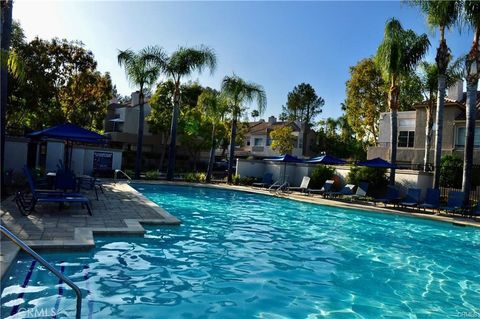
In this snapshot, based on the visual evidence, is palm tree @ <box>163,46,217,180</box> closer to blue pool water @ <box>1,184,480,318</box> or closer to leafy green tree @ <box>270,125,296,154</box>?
blue pool water @ <box>1,184,480,318</box>

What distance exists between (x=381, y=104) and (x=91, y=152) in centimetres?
2823

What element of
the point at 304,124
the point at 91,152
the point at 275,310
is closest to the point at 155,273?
the point at 275,310

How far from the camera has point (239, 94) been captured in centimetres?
2850

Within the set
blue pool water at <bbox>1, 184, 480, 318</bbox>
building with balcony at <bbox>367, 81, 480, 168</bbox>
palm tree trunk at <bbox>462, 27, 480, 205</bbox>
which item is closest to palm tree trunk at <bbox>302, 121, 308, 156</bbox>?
building with balcony at <bbox>367, 81, 480, 168</bbox>

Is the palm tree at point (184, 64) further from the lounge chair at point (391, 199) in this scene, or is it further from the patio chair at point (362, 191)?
the lounge chair at point (391, 199)

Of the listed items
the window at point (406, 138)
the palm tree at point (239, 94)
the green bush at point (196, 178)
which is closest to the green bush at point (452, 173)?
the window at point (406, 138)

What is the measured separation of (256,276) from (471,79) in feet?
57.5

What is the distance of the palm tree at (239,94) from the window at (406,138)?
497 inches

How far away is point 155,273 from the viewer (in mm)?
7074

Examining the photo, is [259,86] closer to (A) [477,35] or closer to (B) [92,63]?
(B) [92,63]

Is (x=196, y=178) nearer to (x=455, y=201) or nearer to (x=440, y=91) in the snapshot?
(x=440, y=91)

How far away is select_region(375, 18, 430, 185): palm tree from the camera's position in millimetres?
22047

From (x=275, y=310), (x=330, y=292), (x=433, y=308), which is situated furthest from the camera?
(x=330, y=292)

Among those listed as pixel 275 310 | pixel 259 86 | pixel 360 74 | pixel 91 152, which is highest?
pixel 360 74
